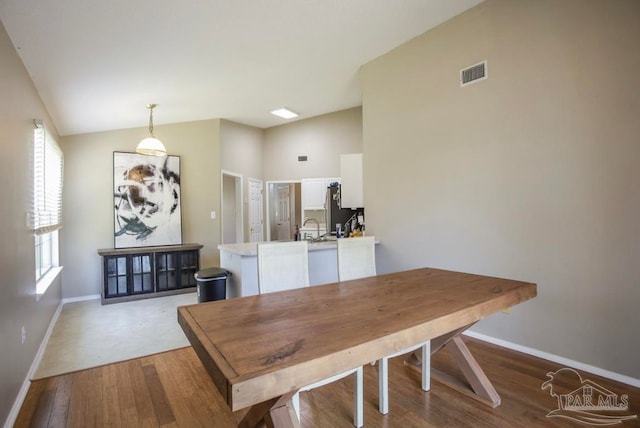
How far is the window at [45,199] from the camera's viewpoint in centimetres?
287

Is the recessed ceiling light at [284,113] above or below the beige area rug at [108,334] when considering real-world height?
above

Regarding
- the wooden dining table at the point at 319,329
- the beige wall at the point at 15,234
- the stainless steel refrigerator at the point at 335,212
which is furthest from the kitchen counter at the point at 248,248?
the beige wall at the point at 15,234

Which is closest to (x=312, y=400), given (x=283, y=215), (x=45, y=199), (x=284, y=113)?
(x=45, y=199)

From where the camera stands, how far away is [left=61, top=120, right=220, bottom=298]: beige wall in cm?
466

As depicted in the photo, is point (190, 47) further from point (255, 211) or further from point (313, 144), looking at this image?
point (255, 211)

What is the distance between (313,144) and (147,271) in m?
3.63

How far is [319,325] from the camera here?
4.10 ft

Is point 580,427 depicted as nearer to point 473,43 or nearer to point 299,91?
point 473,43

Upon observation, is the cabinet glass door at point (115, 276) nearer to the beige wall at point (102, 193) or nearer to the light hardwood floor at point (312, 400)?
Result: the beige wall at point (102, 193)

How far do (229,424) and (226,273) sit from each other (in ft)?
5.43

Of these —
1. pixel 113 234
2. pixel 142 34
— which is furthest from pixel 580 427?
pixel 113 234

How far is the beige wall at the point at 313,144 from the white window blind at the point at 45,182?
3541 millimetres

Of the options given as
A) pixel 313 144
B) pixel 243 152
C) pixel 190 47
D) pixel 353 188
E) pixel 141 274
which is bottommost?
pixel 141 274

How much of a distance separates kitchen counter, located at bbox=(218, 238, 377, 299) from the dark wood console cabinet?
1.88 metres
